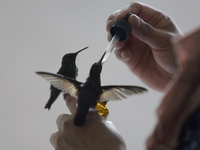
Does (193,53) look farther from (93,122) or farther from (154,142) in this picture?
(93,122)

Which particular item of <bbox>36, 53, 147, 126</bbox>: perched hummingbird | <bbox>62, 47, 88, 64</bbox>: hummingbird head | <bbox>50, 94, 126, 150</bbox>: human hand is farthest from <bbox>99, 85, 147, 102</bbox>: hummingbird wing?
<bbox>62, 47, 88, 64</bbox>: hummingbird head

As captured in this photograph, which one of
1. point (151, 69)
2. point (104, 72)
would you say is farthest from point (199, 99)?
point (104, 72)

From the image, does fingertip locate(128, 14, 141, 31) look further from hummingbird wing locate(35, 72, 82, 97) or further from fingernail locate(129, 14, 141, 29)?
hummingbird wing locate(35, 72, 82, 97)

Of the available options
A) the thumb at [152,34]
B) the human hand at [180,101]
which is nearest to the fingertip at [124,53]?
the thumb at [152,34]

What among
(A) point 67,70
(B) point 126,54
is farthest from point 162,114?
(B) point 126,54

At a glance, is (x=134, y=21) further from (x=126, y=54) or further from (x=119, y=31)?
(x=126, y=54)
